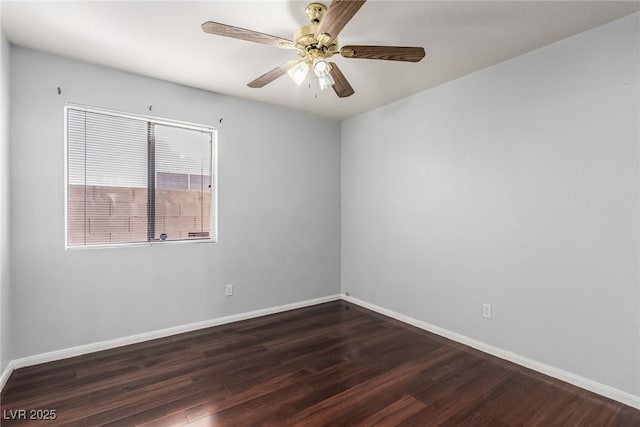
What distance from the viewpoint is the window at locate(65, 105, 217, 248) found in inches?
106

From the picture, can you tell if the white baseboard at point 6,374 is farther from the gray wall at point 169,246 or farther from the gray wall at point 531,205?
the gray wall at point 531,205

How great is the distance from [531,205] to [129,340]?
3668 millimetres

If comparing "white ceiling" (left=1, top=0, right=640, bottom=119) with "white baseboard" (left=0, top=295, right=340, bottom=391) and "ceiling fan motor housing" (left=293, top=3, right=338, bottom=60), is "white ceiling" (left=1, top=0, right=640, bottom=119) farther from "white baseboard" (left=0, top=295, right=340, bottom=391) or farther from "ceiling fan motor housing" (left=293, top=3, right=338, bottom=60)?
"white baseboard" (left=0, top=295, right=340, bottom=391)

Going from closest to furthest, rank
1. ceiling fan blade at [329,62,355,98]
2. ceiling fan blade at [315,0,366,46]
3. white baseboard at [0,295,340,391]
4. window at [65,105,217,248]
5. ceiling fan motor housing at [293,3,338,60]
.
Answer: ceiling fan blade at [315,0,366,46]
ceiling fan motor housing at [293,3,338,60]
ceiling fan blade at [329,62,355,98]
white baseboard at [0,295,340,391]
window at [65,105,217,248]

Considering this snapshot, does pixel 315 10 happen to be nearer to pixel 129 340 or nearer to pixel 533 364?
pixel 533 364

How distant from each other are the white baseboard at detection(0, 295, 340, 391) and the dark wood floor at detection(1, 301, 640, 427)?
69 millimetres

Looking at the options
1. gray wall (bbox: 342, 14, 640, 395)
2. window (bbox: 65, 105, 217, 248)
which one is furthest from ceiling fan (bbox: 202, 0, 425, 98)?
window (bbox: 65, 105, 217, 248)

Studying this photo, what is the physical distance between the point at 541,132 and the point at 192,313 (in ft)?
11.7

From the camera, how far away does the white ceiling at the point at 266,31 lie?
194 cm

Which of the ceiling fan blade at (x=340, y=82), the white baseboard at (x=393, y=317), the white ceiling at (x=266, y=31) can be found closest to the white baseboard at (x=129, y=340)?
the white baseboard at (x=393, y=317)

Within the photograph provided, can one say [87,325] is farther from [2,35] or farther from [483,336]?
[483,336]

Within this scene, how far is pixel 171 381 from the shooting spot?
2.27 m

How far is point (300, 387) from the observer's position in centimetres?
220

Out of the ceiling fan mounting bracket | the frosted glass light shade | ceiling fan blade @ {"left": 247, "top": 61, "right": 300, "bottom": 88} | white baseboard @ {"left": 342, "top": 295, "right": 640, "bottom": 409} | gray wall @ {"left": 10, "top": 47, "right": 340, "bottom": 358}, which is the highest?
the ceiling fan mounting bracket
